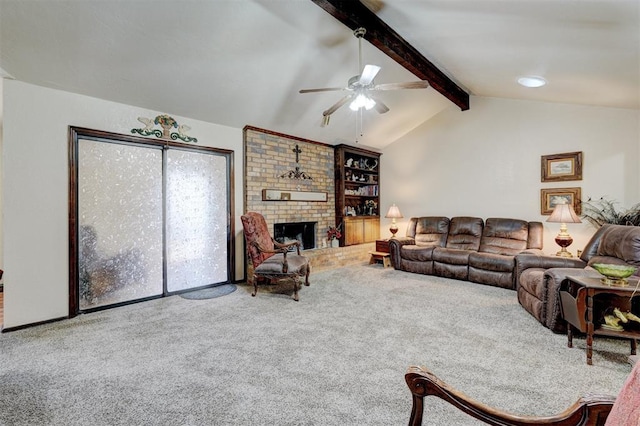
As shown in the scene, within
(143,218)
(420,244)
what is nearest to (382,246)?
(420,244)

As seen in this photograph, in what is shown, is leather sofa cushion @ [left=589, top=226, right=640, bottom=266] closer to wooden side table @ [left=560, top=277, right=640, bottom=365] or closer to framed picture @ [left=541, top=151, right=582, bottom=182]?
wooden side table @ [left=560, top=277, right=640, bottom=365]

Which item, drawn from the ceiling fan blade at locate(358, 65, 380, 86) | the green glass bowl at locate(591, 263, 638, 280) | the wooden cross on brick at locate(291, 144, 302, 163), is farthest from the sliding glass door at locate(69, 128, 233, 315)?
the green glass bowl at locate(591, 263, 638, 280)

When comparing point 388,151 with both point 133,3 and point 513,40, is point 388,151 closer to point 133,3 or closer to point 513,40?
point 513,40

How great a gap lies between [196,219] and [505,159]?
16.8ft

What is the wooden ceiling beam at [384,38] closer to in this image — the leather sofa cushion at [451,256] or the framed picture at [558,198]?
the framed picture at [558,198]

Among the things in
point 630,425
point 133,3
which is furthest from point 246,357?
point 133,3

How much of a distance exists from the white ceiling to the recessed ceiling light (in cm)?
11

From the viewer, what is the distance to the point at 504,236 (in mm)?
4773

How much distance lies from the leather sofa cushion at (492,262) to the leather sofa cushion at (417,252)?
0.64 metres

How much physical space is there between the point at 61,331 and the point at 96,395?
143cm

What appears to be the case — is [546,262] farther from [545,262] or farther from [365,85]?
[365,85]

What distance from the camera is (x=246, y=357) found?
223 cm

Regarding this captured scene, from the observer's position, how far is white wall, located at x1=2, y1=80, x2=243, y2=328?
2811 mm

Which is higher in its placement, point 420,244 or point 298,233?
point 298,233
